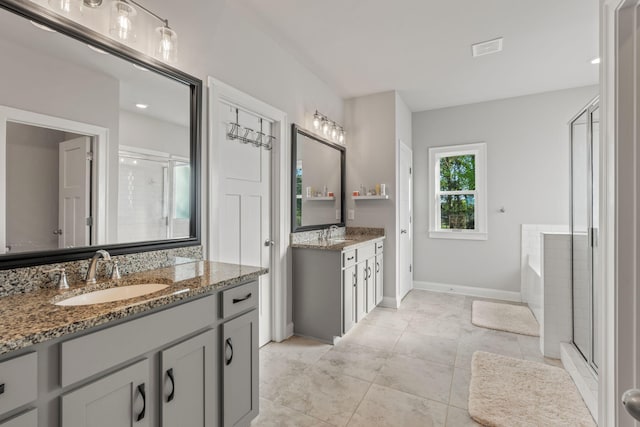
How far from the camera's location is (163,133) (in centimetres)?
183

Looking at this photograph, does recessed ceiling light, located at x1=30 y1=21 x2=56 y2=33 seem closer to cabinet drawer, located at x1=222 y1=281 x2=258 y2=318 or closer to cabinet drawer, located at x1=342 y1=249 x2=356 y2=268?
cabinet drawer, located at x1=222 y1=281 x2=258 y2=318

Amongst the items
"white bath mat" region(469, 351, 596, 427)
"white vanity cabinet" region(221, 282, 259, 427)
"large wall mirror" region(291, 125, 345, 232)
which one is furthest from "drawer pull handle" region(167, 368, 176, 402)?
"large wall mirror" region(291, 125, 345, 232)

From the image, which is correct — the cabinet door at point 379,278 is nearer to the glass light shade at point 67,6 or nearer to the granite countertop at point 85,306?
the granite countertop at point 85,306

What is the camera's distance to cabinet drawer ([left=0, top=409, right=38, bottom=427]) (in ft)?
2.63

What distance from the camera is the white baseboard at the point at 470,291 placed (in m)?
4.22

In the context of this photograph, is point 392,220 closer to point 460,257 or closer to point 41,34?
point 460,257

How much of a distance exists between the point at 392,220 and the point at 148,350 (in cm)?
318

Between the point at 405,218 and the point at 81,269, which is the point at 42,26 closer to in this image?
the point at 81,269

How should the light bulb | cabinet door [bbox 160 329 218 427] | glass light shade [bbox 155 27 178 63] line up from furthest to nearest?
the light bulb → glass light shade [bbox 155 27 178 63] → cabinet door [bbox 160 329 218 427]

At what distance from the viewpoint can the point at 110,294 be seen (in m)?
1.40

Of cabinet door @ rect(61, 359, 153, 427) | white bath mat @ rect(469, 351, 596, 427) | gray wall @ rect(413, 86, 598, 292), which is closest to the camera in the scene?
cabinet door @ rect(61, 359, 153, 427)

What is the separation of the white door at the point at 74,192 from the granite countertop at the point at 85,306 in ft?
0.76

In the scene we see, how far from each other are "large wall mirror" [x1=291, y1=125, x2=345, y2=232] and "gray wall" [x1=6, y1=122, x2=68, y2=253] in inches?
73.7

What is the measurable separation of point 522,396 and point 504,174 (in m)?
3.15
